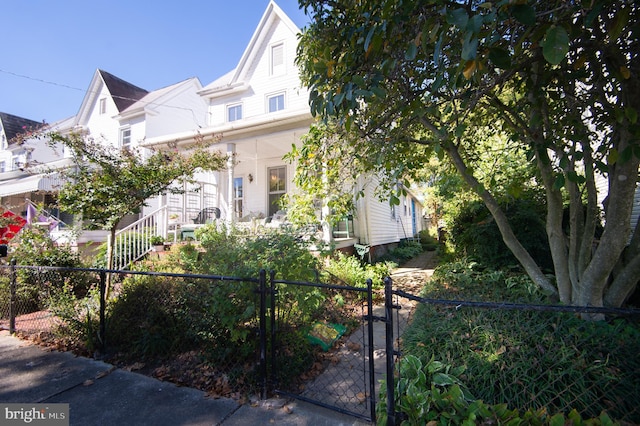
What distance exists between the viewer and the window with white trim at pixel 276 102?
38.8 ft

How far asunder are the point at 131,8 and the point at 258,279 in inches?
331

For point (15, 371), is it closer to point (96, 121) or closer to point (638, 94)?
point (638, 94)

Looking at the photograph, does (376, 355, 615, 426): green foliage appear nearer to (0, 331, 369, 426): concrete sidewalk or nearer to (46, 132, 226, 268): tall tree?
(0, 331, 369, 426): concrete sidewalk

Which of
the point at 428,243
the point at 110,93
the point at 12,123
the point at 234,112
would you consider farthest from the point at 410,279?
the point at 12,123

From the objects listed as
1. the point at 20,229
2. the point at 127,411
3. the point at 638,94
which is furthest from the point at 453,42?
the point at 20,229

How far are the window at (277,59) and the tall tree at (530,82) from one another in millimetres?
8542

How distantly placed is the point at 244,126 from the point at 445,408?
766cm

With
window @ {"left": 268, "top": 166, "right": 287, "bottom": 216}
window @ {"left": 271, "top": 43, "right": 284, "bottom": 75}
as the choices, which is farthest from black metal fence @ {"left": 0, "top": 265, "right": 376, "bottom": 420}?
window @ {"left": 271, "top": 43, "right": 284, "bottom": 75}

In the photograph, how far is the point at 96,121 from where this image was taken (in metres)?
16.0

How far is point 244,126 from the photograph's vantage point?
26.7 ft

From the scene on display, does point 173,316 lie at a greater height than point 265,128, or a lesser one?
lesser

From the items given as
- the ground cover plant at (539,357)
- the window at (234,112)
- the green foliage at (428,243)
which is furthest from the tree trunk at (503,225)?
the green foliage at (428,243)

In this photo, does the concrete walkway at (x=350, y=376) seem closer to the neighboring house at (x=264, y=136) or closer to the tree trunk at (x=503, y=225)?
the tree trunk at (x=503, y=225)

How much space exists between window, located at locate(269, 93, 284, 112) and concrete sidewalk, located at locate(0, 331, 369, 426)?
33.3 ft
